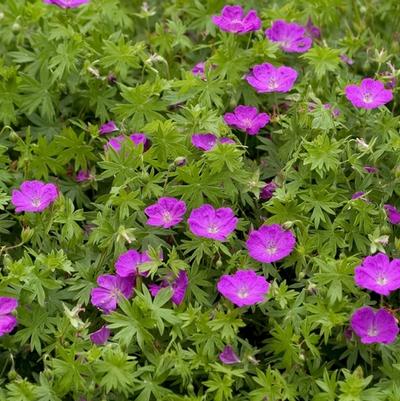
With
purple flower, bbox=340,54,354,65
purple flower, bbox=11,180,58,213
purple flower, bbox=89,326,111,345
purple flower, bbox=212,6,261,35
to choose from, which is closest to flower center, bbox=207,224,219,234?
purple flower, bbox=89,326,111,345

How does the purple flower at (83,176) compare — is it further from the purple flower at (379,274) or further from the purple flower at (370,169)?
the purple flower at (379,274)

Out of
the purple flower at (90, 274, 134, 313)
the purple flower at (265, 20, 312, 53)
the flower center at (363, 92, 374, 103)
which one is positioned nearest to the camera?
the purple flower at (90, 274, 134, 313)

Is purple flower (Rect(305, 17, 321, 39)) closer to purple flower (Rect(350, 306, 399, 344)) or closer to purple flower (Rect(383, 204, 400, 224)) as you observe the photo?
purple flower (Rect(383, 204, 400, 224))

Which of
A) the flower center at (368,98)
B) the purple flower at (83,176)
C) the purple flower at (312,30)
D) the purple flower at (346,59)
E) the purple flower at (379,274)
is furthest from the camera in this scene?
the purple flower at (312,30)

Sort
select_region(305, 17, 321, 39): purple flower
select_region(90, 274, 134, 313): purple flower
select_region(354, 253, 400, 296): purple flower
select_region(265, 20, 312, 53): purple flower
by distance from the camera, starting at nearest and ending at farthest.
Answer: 1. select_region(354, 253, 400, 296): purple flower
2. select_region(90, 274, 134, 313): purple flower
3. select_region(265, 20, 312, 53): purple flower
4. select_region(305, 17, 321, 39): purple flower

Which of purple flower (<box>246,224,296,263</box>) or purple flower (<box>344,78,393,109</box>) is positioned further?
purple flower (<box>344,78,393,109</box>)

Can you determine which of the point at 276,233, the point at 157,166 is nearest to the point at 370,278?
the point at 276,233

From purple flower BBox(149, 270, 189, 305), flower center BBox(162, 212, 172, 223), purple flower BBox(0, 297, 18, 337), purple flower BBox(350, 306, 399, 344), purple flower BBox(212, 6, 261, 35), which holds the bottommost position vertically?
purple flower BBox(0, 297, 18, 337)

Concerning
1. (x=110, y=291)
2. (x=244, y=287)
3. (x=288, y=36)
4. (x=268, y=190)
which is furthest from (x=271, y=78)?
(x=110, y=291)

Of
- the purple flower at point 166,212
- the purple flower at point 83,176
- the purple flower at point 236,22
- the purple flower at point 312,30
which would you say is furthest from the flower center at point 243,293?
the purple flower at point 312,30
